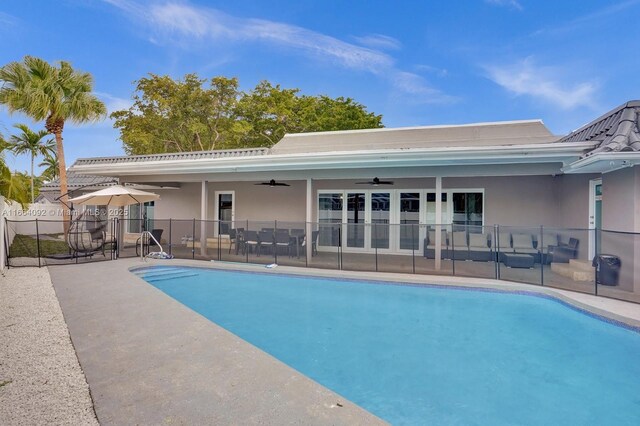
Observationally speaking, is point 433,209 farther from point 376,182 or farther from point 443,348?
point 443,348

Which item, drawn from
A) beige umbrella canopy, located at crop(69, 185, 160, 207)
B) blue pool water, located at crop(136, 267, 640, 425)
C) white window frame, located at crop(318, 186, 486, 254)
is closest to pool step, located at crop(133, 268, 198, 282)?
blue pool water, located at crop(136, 267, 640, 425)

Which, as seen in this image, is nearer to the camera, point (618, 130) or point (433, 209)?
point (618, 130)

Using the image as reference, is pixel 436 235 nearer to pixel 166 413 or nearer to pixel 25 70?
pixel 166 413

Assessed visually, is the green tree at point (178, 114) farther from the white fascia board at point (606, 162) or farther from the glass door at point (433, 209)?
the white fascia board at point (606, 162)

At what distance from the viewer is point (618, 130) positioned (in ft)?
22.9

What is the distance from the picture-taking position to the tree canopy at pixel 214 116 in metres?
24.4

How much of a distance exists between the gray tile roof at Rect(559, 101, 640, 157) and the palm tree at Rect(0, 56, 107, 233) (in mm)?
14470

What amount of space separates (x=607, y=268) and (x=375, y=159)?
17.6ft

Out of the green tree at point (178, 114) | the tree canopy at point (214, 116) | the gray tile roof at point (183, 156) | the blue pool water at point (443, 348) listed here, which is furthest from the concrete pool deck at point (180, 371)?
the green tree at point (178, 114)

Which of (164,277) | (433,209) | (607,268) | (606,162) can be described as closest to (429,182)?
(433,209)

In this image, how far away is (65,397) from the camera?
115 inches

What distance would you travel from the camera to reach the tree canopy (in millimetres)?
24422

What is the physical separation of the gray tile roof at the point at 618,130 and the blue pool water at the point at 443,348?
2.99 metres

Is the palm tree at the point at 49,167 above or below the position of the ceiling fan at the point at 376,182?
above
